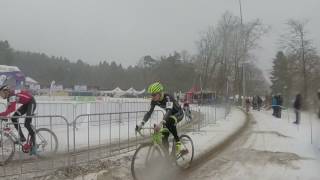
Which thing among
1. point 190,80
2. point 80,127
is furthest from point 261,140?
point 190,80

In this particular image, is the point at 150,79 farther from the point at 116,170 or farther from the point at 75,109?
the point at 116,170

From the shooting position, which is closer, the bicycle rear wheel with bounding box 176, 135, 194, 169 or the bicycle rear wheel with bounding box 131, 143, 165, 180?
the bicycle rear wheel with bounding box 131, 143, 165, 180

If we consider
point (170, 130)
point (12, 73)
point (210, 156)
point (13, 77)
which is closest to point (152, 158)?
point (170, 130)

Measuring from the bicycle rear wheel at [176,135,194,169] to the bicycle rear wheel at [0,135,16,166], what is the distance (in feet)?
11.8

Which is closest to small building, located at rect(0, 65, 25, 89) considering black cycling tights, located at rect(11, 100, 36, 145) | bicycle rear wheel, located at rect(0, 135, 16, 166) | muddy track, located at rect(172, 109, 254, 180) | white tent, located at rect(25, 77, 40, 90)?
white tent, located at rect(25, 77, 40, 90)

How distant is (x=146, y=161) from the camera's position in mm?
9508

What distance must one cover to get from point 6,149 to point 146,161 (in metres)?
3.34

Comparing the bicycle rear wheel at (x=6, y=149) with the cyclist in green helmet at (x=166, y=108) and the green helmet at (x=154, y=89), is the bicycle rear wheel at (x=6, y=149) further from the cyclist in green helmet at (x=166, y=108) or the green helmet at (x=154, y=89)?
the green helmet at (x=154, y=89)

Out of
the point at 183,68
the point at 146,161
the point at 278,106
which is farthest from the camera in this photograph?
the point at 183,68

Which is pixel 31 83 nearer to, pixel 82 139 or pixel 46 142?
pixel 82 139

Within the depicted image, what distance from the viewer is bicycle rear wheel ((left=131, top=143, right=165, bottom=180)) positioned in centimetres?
932

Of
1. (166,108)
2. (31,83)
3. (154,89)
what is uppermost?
(31,83)

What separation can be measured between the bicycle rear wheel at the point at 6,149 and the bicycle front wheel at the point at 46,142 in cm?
63

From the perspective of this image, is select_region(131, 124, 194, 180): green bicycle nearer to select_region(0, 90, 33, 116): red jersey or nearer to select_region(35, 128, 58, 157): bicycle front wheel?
select_region(35, 128, 58, 157): bicycle front wheel
